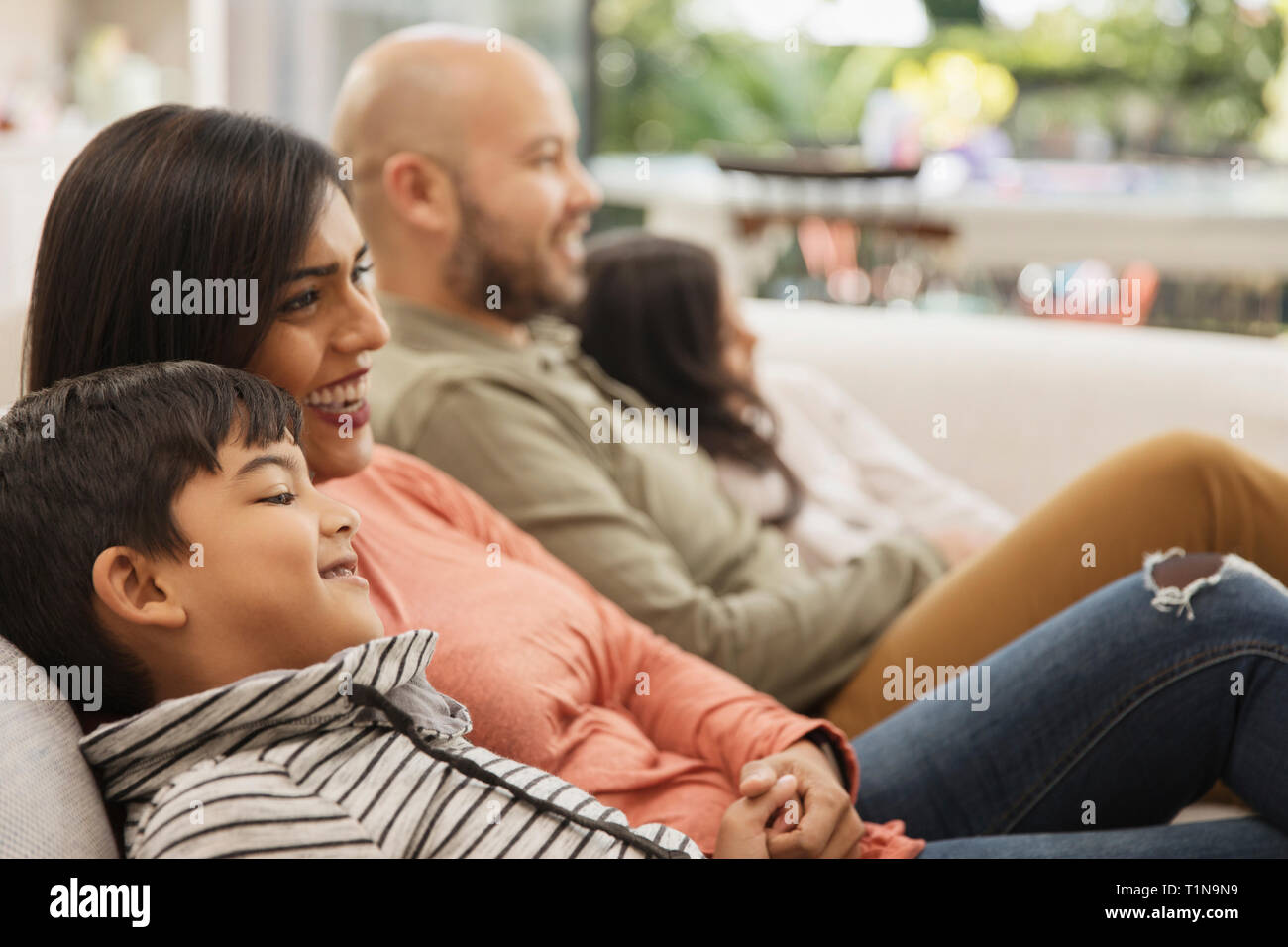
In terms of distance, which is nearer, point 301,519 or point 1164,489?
point 301,519

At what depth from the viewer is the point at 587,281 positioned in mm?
1673

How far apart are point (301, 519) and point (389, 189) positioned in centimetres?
78

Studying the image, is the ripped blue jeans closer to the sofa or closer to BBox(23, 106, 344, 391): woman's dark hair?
BBox(23, 106, 344, 391): woman's dark hair

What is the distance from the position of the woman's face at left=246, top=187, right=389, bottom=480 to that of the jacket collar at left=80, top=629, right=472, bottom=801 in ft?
0.73

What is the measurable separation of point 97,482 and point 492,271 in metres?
0.80

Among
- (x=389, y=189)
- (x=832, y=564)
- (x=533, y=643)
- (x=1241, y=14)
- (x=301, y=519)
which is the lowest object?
(x=832, y=564)

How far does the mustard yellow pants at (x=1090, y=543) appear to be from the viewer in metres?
1.17

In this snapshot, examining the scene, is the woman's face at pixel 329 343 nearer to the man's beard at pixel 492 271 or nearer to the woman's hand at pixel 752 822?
the woman's hand at pixel 752 822

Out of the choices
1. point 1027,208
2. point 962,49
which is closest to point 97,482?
point 1027,208

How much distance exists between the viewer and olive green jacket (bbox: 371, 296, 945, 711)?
1.20m

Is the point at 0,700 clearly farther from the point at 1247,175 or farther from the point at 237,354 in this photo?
the point at 1247,175

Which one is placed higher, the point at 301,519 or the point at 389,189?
the point at 389,189

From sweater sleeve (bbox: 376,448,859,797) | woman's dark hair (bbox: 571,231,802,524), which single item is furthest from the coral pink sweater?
woman's dark hair (bbox: 571,231,802,524)
